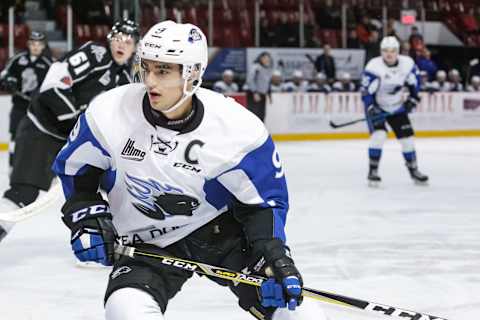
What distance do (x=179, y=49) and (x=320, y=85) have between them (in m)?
9.67

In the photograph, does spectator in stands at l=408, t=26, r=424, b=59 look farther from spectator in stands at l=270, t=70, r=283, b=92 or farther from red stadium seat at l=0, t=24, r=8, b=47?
red stadium seat at l=0, t=24, r=8, b=47

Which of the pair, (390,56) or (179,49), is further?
(390,56)

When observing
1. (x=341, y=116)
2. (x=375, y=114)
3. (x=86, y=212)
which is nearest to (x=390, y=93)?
(x=375, y=114)

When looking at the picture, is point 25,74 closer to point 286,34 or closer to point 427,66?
point 286,34

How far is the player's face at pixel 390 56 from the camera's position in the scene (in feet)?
23.8

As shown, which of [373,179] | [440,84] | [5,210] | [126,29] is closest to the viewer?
[5,210]

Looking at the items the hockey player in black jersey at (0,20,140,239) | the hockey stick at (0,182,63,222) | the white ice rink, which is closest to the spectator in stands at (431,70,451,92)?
the white ice rink

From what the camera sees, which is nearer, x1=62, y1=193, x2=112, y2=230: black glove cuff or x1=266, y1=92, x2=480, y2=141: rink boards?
x1=62, y1=193, x2=112, y2=230: black glove cuff

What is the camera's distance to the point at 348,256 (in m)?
4.16

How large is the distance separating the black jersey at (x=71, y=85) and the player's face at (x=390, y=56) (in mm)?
3585

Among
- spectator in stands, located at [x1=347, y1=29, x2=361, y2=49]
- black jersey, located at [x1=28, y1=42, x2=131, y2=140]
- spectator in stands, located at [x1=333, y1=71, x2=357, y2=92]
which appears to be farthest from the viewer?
spectator in stands, located at [x1=347, y1=29, x2=361, y2=49]

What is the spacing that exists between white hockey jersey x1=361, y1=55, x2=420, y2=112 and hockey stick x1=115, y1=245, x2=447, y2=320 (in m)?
5.34

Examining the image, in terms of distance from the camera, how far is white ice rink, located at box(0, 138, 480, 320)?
3207 millimetres

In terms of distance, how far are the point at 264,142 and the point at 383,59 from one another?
5409mm
